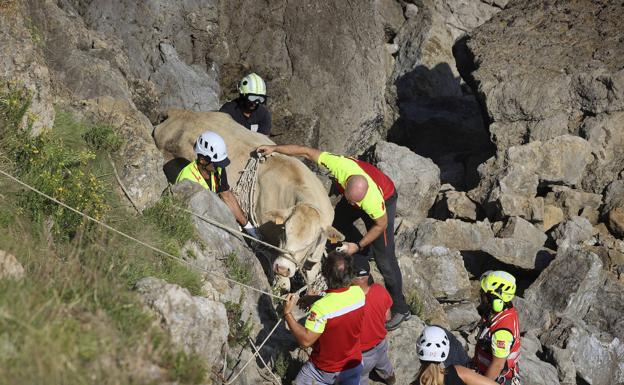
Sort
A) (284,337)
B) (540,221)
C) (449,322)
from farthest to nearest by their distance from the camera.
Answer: (540,221), (449,322), (284,337)

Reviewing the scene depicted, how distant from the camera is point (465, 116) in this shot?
23906 mm

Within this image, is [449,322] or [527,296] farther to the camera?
[527,296]

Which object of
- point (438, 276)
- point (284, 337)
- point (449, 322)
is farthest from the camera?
point (438, 276)

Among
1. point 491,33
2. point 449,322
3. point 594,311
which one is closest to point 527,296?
point 594,311

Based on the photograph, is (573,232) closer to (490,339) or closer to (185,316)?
(490,339)

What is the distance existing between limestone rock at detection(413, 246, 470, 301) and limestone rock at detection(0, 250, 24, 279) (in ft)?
27.2

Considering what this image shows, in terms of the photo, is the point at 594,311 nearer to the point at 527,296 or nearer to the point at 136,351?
the point at 527,296

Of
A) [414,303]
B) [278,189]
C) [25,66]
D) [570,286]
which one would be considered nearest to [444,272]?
[414,303]

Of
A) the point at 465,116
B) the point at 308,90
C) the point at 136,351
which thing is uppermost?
the point at 136,351

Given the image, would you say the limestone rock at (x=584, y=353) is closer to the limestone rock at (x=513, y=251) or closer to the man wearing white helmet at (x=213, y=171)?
the limestone rock at (x=513, y=251)

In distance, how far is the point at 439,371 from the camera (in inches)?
296

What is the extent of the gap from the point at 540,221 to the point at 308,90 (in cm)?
630

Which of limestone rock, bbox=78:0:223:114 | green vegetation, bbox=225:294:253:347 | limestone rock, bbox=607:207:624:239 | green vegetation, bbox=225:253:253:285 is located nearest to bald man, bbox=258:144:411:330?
green vegetation, bbox=225:253:253:285

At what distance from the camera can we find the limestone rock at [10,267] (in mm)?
6480
